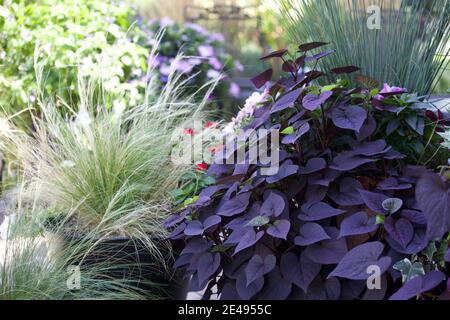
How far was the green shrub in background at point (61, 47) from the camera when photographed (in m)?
3.20

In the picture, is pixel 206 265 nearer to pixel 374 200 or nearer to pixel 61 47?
pixel 374 200

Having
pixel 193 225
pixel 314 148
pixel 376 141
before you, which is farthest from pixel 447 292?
pixel 193 225

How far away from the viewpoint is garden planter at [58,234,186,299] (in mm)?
2094

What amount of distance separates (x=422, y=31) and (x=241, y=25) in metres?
5.07

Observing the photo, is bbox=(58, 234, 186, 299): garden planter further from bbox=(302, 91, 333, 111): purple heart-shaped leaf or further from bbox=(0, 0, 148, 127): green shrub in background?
bbox=(0, 0, 148, 127): green shrub in background

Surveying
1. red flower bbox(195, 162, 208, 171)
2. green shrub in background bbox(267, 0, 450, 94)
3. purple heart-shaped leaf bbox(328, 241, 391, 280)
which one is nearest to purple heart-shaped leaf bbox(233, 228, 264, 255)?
purple heart-shaped leaf bbox(328, 241, 391, 280)

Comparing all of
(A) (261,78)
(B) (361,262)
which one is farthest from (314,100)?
(B) (361,262)

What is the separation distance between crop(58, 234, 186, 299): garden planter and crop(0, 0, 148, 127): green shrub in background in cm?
117

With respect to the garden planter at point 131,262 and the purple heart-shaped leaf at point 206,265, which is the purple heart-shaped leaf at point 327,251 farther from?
the garden planter at point 131,262

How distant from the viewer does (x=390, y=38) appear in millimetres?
2172

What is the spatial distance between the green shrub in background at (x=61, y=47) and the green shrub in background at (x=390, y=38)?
1299 millimetres

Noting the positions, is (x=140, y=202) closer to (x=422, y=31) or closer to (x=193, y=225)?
(x=193, y=225)

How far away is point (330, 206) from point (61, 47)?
2046 mm
